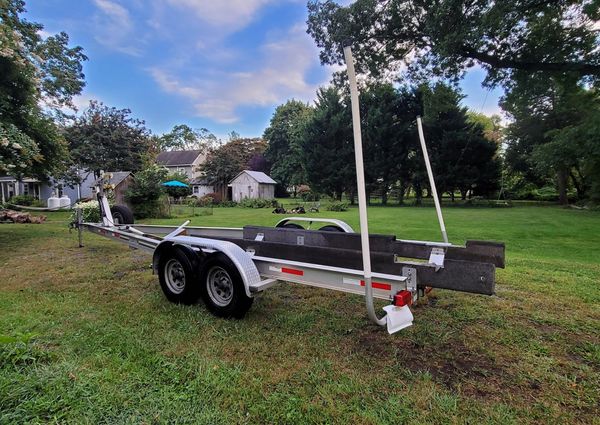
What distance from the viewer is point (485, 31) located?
1105cm

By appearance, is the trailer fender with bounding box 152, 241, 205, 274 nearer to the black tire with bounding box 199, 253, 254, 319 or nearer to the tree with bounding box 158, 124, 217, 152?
the black tire with bounding box 199, 253, 254, 319

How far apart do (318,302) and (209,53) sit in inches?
452

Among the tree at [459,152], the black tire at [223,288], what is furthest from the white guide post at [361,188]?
the tree at [459,152]

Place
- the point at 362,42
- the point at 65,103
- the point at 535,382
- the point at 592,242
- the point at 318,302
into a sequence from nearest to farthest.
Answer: the point at 535,382 → the point at 318,302 → the point at 592,242 → the point at 362,42 → the point at 65,103

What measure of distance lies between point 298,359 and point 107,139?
1225 inches

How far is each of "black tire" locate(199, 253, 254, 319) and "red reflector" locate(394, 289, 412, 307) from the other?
4.62 feet

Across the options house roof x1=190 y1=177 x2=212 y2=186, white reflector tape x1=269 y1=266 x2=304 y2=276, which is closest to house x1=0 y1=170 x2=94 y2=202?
house roof x1=190 y1=177 x2=212 y2=186

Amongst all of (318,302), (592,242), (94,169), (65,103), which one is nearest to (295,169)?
(94,169)

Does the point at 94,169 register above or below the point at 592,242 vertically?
above

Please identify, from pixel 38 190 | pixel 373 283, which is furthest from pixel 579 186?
pixel 38 190

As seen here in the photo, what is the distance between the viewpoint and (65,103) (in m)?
18.1

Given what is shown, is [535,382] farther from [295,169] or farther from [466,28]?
[295,169]

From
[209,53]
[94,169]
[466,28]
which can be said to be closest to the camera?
[466,28]

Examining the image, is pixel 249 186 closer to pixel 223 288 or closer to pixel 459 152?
pixel 459 152
